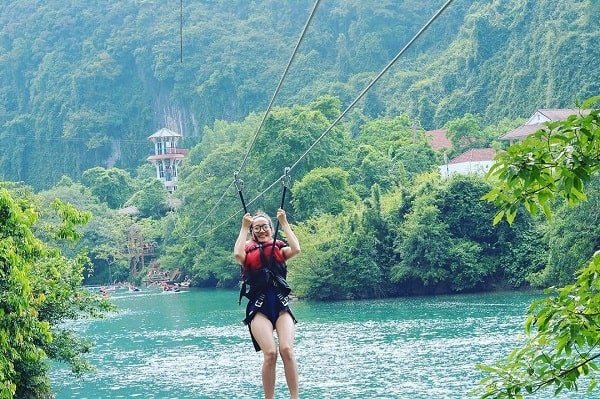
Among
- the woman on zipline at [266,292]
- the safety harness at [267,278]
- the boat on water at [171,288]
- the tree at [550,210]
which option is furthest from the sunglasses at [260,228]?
the boat on water at [171,288]

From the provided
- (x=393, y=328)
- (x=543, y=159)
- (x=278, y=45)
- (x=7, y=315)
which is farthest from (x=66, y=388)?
(x=278, y=45)

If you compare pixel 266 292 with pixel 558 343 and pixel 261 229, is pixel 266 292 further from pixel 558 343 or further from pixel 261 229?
pixel 558 343

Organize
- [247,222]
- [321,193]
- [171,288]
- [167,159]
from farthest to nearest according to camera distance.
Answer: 1. [167,159]
2. [171,288]
3. [321,193]
4. [247,222]

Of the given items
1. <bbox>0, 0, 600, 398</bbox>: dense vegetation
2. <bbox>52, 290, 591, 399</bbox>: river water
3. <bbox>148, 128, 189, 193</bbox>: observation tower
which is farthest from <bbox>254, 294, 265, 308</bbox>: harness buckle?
<bbox>148, 128, 189, 193</bbox>: observation tower

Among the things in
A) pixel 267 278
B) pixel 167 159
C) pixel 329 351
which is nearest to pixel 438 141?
pixel 329 351

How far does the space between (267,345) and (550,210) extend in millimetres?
2467

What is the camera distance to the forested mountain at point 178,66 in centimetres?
11625

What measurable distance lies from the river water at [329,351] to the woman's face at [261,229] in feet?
46.7

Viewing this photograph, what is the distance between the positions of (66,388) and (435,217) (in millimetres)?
22186

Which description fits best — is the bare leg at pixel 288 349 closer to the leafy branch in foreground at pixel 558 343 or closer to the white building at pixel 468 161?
the leafy branch in foreground at pixel 558 343

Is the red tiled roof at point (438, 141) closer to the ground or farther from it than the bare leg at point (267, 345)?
farther from it

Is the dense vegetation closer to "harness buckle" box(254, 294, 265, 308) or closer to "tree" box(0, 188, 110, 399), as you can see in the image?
"tree" box(0, 188, 110, 399)

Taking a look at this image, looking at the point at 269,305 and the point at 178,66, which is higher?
the point at 178,66

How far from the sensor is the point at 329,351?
Result: 30.0m
